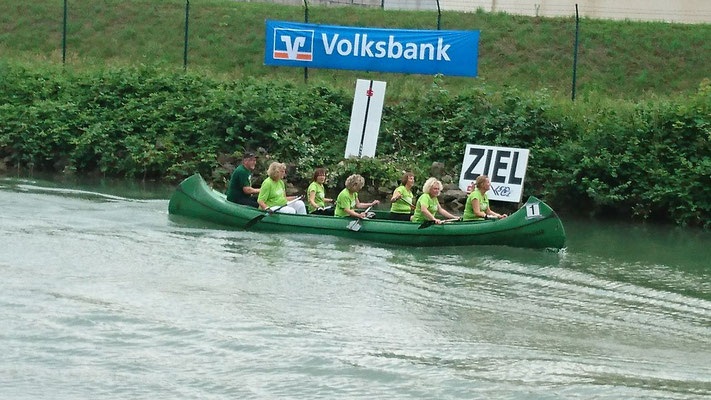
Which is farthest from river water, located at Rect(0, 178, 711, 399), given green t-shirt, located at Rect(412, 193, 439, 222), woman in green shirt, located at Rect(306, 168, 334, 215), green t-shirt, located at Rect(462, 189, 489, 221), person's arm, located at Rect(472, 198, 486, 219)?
woman in green shirt, located at Rect(306, 168, 334, 215)

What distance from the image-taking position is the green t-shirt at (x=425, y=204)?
17.7 m

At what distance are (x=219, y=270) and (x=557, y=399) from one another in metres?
5.93

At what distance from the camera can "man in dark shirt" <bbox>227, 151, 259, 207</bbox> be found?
19.1m

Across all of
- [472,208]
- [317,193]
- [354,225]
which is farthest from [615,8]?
[354,225]

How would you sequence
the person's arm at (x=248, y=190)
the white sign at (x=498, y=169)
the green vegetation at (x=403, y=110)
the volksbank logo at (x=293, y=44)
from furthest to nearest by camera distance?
1. the volksbank logo at (x=293, y=44)
2. the green vegetation at (x=403, y=110)
3. the white sign at (x=498, y=169)
4. the person's arm at (x=248, y=190)

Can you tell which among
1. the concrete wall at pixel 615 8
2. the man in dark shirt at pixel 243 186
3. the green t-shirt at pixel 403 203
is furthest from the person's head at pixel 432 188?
the concrete wall at pixel 615 8

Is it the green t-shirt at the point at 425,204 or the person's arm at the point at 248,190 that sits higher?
the green t-shirt at the point at 425,204

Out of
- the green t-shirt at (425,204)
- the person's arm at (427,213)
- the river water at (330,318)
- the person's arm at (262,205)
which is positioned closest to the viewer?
the river water at (330,318)

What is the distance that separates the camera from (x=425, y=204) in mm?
17719

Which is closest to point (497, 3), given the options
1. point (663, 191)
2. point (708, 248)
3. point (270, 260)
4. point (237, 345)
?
point (663, 191)

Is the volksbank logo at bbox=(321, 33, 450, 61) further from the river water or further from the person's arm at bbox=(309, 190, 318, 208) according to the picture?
the river water

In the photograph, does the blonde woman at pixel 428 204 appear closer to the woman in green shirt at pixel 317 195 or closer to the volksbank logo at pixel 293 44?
the woman in green shirt at pixel 317 195

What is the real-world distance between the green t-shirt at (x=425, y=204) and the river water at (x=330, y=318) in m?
0.75

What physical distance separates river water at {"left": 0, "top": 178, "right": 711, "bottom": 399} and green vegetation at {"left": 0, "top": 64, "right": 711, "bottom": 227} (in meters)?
4.25
